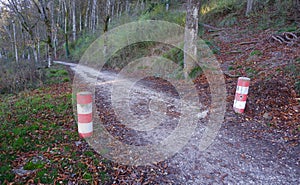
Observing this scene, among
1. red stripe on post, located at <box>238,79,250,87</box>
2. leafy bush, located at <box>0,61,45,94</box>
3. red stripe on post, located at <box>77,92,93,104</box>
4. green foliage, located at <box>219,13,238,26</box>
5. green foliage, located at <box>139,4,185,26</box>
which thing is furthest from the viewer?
green foliage, located at <box>219,13,238,26</box>

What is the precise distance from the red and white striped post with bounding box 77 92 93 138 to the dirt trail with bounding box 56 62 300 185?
0.58 meters

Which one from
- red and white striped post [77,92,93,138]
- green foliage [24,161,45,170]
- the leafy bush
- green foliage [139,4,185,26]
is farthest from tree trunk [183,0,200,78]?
the leafy bush

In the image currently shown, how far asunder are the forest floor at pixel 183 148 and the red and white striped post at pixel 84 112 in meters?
0.22

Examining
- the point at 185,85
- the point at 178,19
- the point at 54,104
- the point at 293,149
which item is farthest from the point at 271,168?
the point at 178,19

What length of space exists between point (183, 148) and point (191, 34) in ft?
17.3

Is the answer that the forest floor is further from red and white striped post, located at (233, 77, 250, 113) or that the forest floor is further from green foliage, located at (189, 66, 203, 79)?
green foliage, located at (189, 66, 203, 79)

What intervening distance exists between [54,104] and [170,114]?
3.41 m

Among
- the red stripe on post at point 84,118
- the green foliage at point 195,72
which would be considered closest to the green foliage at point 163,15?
the green foliage at point 195,72

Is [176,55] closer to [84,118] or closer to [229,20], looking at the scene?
[84,118]

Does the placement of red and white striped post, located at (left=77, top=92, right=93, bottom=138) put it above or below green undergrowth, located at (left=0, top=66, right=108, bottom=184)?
above

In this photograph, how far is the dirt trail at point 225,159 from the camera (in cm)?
257

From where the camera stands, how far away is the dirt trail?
101 inches

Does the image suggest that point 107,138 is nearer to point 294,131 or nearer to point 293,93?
point 294,131

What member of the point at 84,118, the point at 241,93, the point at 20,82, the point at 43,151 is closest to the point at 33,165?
the point at 43,151
